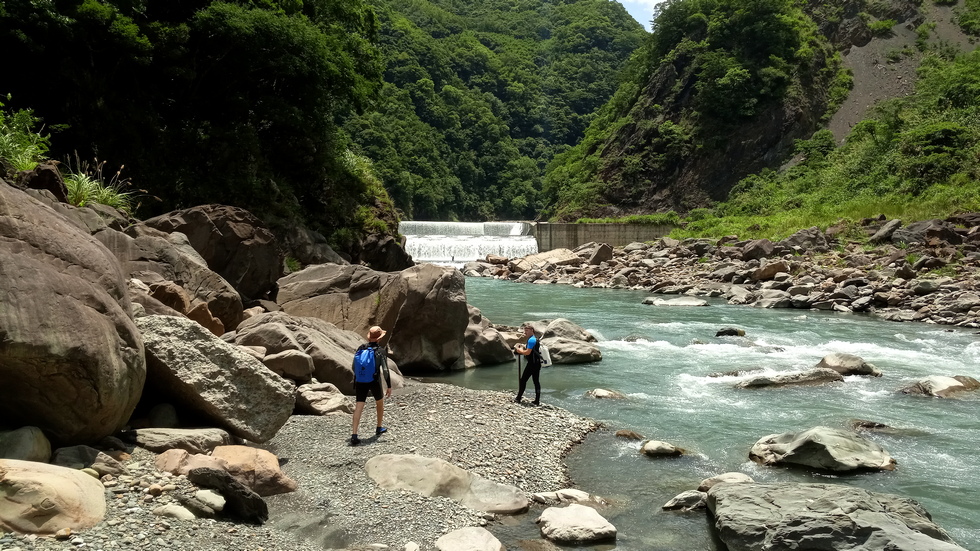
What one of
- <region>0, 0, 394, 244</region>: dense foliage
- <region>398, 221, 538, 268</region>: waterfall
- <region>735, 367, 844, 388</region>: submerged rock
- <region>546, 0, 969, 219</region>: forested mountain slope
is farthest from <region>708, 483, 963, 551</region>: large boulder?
<region>546, 0, 969, 219</region>: forested mountain slope

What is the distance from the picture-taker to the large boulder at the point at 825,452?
949 centimetres

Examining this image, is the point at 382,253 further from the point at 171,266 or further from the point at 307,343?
the point at 307,343

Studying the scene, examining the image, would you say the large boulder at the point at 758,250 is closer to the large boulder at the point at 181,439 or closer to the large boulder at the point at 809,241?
the large boulder at the point at 809,241

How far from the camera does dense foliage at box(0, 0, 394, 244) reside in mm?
19781

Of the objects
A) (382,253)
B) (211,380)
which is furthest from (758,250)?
(211,380)

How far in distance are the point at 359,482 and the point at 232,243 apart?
29.8ft

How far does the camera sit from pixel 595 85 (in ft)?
420

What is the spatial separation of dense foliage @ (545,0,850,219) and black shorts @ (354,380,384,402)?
6074cm

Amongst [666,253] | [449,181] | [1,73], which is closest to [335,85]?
[1,73]

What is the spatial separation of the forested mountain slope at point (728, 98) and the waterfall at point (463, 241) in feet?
51.8

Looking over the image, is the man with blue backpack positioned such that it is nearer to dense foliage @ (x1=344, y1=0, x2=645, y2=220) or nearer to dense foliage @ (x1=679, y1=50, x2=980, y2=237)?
dense foliage @ (x1=679, y1=50, x2=980, y2=237)

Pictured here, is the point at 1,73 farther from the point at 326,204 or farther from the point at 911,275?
the point at 911,275

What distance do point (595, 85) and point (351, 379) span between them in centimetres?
12244

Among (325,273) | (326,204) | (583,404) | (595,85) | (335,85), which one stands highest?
(595,85)
